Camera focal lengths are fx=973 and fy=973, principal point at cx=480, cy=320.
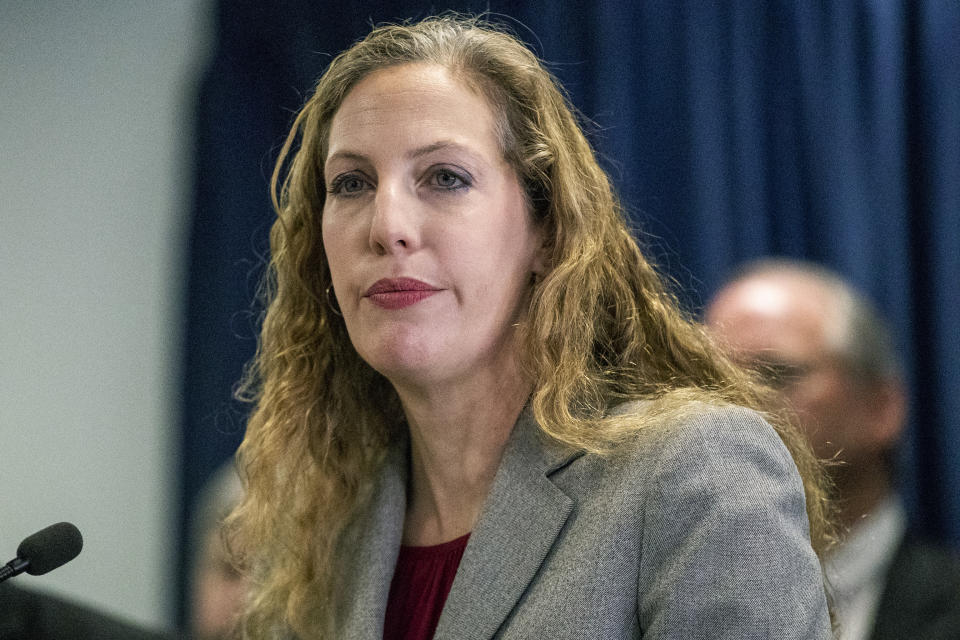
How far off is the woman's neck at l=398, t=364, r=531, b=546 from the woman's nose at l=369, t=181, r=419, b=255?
7.9 inches

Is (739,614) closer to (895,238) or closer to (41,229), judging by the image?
(895,238)

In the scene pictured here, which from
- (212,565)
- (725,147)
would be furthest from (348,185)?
(212,565)

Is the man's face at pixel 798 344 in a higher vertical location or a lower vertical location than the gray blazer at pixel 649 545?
lower

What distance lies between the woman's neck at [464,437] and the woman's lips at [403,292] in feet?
0.46

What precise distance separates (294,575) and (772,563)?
27.1 inches

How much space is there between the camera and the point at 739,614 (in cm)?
91

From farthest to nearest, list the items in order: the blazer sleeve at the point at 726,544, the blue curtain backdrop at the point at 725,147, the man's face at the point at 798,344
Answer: the man's face at the point at 798,344, the blue curtain backdrop at the point at 725,147, the blazer sleeve at the point at 726,544

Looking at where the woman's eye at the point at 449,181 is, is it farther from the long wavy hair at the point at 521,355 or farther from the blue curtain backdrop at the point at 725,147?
the blue curtain backdrop at the point at 725,147

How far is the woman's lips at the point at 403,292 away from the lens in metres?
1.16

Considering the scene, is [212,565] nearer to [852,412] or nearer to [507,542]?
[507,542]

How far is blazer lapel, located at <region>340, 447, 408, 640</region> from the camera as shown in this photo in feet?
3.99

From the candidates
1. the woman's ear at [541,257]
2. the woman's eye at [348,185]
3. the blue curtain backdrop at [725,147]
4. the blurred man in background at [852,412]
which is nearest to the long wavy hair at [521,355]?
the woman's ear at [541,257]

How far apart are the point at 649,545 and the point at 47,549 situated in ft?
2.00

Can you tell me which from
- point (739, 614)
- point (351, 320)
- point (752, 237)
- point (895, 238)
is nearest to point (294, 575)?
point (351, 320)
